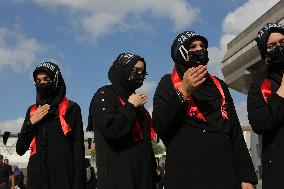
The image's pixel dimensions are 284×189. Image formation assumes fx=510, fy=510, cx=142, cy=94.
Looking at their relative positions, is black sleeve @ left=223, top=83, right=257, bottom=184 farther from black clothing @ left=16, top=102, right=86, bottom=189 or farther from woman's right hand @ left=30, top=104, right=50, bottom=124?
woman's right hand @ left=30, top=104, right=50, bottom=124

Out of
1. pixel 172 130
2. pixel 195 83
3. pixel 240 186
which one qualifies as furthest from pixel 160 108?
pixel 240 186

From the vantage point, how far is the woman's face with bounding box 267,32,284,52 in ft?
11.5

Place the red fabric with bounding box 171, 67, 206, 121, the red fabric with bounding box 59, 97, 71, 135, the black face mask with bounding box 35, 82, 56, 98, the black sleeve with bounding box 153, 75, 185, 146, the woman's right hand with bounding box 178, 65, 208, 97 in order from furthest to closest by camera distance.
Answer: the black face mask with bounding box 35, 82, 56, 98 < the red fabric with bounding box 59, 97, 71, 135 < the red fabric with bounding box 171, 67, 206, 121 < the black sleeve with bounding box 153, 75, 185, 146 < the woman's right hand with bounding box 178, 65, 208, 97

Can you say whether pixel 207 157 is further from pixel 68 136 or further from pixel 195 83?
pixel 68 136

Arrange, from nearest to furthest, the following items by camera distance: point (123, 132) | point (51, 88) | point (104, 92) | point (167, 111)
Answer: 1. point (167, 111)
2. point (123, 132)
3. point (104, 92)
4. point (51, 88)

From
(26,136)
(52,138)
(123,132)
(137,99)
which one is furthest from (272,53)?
(26,136)

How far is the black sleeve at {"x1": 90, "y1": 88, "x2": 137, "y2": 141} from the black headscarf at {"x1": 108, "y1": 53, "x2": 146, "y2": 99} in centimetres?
11

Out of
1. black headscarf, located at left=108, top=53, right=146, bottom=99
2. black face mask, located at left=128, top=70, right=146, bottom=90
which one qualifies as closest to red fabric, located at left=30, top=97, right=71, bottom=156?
black headscarf, located at left=108, top=53, right=146, bottom=99

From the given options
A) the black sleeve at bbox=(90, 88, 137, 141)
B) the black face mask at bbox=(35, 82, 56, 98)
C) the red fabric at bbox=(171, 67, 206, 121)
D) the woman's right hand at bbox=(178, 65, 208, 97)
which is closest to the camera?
the woman's right hand at bbox=(178, 65, 208, 97)

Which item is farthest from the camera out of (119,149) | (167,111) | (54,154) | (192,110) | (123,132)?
(54,154)

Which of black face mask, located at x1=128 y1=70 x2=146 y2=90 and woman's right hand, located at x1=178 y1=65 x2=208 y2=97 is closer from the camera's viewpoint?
woman's right hand, located at x1=178 y1=65 x2=208 y2=97

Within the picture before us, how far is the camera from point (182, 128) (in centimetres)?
333

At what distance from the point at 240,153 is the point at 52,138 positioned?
5.96ft

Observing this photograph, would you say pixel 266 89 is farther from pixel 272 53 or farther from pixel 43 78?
pixel 43 78
